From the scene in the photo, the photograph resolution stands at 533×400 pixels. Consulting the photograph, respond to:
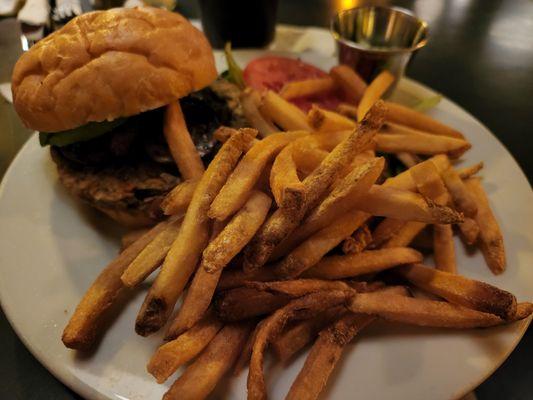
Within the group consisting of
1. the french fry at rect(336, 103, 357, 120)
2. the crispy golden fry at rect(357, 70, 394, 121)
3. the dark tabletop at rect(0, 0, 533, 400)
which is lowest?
the dark tabletop at rect(0, 0, 533, 400)

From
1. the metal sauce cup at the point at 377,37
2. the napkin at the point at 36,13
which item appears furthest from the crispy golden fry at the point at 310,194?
the napkin at the point at 36,13

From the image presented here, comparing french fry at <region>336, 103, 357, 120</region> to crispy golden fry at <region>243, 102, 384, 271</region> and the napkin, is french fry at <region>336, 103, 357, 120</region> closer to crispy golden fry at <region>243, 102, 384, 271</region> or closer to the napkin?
crispy golden fry at <region>243, 102, 384, 271</region>

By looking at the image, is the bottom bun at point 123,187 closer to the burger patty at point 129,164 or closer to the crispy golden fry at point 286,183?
the burger patty at point 129,164

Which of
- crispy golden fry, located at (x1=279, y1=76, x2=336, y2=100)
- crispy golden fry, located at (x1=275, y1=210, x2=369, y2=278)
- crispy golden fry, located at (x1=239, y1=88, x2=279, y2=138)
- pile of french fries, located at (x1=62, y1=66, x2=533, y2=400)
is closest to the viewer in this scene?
pile of french fries, located at (x1=62, y1=66, x2=533, y2=400)

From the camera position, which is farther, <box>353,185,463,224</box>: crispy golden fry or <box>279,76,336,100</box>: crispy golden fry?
<box>279,76,336,100</box>: crispy golden fry

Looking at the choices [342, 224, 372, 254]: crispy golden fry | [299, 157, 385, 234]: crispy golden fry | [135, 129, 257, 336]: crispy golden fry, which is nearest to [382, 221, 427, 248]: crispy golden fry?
[342, 224, 372, 254]: crispy golden fry

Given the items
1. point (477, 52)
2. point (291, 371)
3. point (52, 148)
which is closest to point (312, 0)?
point (477, 52)

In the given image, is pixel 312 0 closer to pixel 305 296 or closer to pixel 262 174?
pixel 262 174

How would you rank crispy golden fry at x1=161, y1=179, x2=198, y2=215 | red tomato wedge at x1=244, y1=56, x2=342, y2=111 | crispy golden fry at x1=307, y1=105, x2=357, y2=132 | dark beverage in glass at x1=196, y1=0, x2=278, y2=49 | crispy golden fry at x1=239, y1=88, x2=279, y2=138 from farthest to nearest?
dark beverage in glass at x1=196, y1=0, x2=278, y2=49 < red tomato wedge at x1=244, y1=56, x2=342, y2=111 < crispy golden fry at x1=239, y1=88, x2=279, y2=138 < crispy golden fry at x1=307, y1=105, x2=357, y2=132 < crispy golden fry at x1=161, y1=179, x2=198, y2=215
